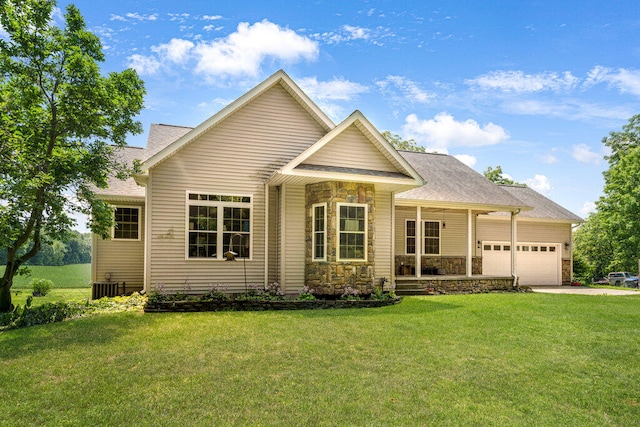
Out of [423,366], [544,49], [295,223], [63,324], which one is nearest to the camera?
[423,366]

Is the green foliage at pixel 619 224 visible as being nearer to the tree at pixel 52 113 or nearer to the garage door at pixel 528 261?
the garage door at pixel 528 261

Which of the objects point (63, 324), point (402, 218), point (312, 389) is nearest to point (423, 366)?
point (312, 389)

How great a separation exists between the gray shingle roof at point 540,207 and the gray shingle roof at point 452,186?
2982 mm

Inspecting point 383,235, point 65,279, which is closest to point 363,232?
point 383,235

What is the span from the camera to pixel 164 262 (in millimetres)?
11461

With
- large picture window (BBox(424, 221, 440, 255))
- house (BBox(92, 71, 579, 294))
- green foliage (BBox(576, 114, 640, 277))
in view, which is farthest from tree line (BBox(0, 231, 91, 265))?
green foliage (BBox(576, 114, 640, 277))

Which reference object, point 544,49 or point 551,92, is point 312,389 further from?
point 551,92

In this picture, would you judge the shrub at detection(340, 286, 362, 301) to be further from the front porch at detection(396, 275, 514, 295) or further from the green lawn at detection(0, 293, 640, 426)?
the front porch at detection(396, 275, 514, 295)

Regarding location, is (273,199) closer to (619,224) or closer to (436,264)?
(436,264)

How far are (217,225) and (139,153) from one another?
24.4 ft

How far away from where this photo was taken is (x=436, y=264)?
18156 mm

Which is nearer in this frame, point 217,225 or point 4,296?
point 4,296

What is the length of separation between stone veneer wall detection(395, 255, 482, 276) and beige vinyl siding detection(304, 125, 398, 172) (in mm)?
5878

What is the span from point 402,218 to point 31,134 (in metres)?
12.9
